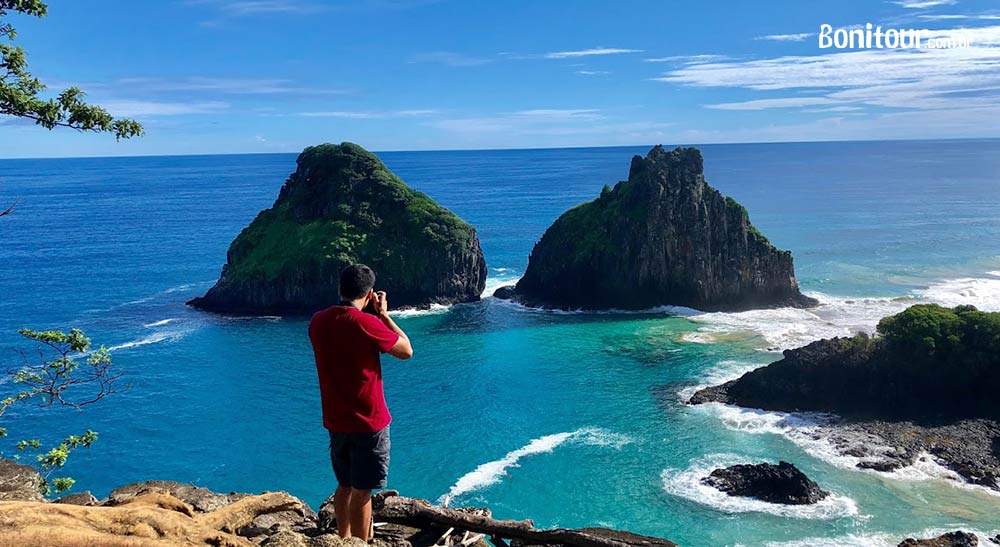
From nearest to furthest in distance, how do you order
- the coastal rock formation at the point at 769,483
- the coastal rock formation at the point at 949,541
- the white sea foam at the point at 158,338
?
the coastal rock formation at the point at 949,541 → the coastal rock formation at the point at 769,483 → the white sea foam at the point at 158,338

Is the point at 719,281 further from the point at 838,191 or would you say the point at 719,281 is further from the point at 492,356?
the point at 838,191

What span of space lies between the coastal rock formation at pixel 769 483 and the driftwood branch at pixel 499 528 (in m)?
27.2

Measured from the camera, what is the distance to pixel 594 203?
85.0 meters

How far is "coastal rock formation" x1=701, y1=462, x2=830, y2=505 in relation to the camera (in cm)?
3327

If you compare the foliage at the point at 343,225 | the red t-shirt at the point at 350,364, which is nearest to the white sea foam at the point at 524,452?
the red t-shirt at the point at 350,364

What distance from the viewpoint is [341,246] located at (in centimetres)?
8012

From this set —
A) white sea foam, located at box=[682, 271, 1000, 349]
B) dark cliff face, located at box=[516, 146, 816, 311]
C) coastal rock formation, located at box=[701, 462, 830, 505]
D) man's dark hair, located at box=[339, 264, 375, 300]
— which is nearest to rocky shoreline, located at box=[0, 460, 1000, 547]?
man's dark hair, located at box=[339, 264, 375, 300]

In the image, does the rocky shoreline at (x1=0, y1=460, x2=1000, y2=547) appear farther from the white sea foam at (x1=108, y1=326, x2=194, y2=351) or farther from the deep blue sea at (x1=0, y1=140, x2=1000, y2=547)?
the white sea foam at (x1=108, y1=326, x2=194, y2=351)

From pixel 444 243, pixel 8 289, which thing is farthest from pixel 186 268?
pixel 444 243

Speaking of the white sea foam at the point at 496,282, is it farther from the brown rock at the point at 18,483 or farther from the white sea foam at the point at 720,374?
the brown rock at the point at 18,483

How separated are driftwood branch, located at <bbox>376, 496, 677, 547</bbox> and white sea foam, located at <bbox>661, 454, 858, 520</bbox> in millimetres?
25960

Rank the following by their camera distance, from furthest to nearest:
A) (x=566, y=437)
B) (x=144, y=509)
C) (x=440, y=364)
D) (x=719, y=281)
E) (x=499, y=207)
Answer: (x=499, y=207), (x=719, y=281), (x=440, y=364), (x=566, y=437), (x=144, y=509)

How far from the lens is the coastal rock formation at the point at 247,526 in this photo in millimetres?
6406

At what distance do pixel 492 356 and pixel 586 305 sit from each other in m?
20.3
